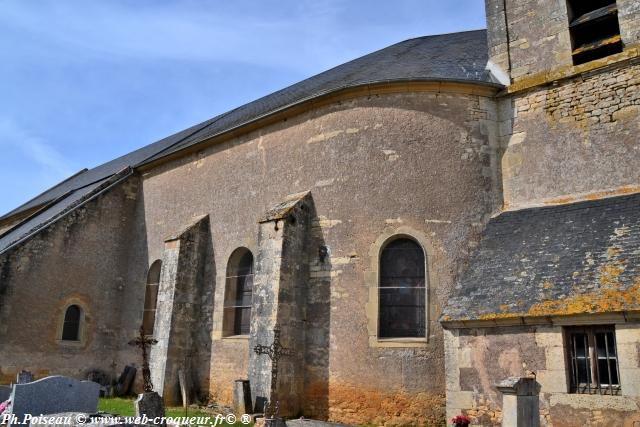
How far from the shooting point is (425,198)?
34.4 ft

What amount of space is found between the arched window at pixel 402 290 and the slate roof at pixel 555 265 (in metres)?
0.90

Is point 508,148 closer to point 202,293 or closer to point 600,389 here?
point 600,389

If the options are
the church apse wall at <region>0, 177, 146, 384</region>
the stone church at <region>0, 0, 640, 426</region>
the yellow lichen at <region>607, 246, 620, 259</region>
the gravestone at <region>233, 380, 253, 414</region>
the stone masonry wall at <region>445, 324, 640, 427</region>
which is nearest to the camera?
the stone masonry wall at <region>445, 324, 640, 427</region>

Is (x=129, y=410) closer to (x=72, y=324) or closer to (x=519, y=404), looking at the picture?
(x=72, y=324)

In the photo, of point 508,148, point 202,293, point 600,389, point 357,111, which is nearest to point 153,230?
point 202,293

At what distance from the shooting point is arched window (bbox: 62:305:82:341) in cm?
1502

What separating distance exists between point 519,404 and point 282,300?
509 cm

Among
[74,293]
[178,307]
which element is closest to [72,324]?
[74,293]

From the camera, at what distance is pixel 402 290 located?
406 inches

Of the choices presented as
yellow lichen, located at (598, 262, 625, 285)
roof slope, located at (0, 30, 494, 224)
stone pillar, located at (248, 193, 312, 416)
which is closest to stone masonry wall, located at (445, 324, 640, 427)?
yellow lichen, located at (598, 262, 625, 285)

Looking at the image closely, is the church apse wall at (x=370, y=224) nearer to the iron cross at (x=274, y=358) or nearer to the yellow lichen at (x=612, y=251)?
the iron cross at (x=274, y=358)

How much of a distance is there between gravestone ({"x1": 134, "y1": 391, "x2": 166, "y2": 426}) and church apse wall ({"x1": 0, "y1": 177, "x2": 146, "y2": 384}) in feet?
25.2

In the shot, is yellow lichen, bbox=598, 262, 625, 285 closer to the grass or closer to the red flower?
the red flower

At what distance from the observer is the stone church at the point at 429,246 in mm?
8133
